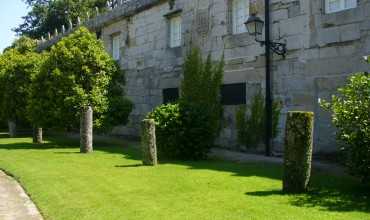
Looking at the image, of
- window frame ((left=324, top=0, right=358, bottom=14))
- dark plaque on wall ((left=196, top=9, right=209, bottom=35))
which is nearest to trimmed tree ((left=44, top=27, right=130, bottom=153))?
dark plaque on wall ((left=196, top=9, right=209, bottom=35))

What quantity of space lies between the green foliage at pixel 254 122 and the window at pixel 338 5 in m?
2.60

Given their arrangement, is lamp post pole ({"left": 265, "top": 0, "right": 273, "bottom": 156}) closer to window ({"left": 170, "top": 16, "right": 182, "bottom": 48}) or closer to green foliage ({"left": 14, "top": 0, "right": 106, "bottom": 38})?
window ({"left": 170, "top": 16, "right": 182, "bottom": 48})

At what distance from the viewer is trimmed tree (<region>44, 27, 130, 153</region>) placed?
15336 mm

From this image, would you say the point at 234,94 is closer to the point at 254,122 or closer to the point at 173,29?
the point at 254,122

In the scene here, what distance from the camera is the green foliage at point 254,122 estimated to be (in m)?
12.7

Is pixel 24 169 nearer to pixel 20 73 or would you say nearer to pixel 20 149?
pixel 20 149

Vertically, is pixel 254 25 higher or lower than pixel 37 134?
higher

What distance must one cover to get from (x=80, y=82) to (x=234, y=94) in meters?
4.84

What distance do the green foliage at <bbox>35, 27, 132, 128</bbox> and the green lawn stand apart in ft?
13.1

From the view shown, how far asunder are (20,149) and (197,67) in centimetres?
570

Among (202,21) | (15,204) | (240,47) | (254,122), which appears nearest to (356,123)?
(15,204)

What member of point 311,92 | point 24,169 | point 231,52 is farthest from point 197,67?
point 24,169

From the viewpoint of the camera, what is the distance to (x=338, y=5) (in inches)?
444

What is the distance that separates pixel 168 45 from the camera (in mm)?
17359
